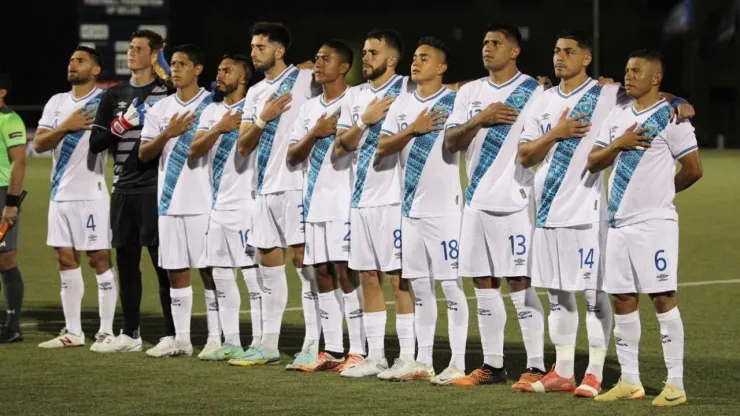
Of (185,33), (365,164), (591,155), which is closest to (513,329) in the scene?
(365,164)

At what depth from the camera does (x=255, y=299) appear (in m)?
10.5

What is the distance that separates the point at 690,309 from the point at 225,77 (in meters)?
5.03

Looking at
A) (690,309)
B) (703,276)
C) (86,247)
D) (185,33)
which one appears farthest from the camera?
(185,33)

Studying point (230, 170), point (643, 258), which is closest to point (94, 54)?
point (230, 170)

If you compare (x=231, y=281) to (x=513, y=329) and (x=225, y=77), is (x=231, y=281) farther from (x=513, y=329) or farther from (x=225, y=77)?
(x=513, y=329)

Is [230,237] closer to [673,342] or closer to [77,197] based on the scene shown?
[77,197]

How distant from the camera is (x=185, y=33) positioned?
51656 mm

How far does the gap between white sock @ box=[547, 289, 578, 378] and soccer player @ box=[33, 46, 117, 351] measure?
3759 mm

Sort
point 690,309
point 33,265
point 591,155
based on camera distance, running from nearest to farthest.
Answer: point 591,155
point 690,309
point 33,265

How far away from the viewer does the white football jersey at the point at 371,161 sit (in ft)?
30.8

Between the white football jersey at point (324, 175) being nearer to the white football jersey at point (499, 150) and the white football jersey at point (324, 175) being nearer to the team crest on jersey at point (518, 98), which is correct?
the white football jersey at point (499, 150)

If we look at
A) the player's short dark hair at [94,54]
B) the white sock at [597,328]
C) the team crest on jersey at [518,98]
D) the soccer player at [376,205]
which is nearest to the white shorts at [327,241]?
the soccer player at [376,205]

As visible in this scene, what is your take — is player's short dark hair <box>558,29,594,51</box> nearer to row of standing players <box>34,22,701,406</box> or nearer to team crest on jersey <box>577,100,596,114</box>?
row of standing players <box>34,22,701,406</box>

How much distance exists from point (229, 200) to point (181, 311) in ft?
2.86
